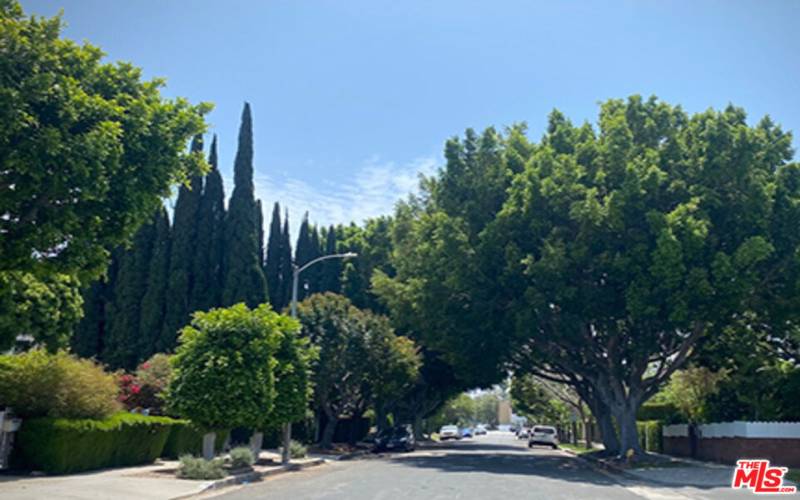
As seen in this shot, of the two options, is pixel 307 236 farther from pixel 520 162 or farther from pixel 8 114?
pixel 8 114

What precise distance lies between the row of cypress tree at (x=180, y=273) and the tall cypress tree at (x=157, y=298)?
0.06 metres

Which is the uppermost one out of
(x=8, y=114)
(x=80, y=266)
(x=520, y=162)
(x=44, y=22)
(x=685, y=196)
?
(x=520, y=162)

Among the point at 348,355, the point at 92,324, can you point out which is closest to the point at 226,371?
the point at 348,355

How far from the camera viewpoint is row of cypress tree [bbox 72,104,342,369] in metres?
46.4

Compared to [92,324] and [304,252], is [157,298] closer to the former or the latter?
[92,324]

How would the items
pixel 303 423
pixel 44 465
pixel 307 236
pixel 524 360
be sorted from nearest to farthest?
pixel 44 465, pixel 524 360, pixel 303 423, pixel 307 236

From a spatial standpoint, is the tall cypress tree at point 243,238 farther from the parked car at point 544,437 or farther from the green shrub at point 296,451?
the parked car at point 544,437

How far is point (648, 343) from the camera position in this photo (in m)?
31.0

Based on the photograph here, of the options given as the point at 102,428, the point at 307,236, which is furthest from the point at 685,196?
the point at 307,236

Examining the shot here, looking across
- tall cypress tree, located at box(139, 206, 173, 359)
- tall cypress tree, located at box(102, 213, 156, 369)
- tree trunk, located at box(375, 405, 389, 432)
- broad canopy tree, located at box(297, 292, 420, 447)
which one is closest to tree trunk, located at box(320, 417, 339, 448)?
broad canopy tree, located at box(297, 292, 420, 447)

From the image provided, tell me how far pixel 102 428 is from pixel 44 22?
11.9 metres

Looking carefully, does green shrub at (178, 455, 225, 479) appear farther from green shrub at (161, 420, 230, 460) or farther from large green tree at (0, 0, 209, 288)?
large green tree at (0, 0, 209, 288)

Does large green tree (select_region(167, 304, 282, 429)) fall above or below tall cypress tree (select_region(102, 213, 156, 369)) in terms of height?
below

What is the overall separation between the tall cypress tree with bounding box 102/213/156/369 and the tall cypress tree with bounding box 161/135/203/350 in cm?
190
